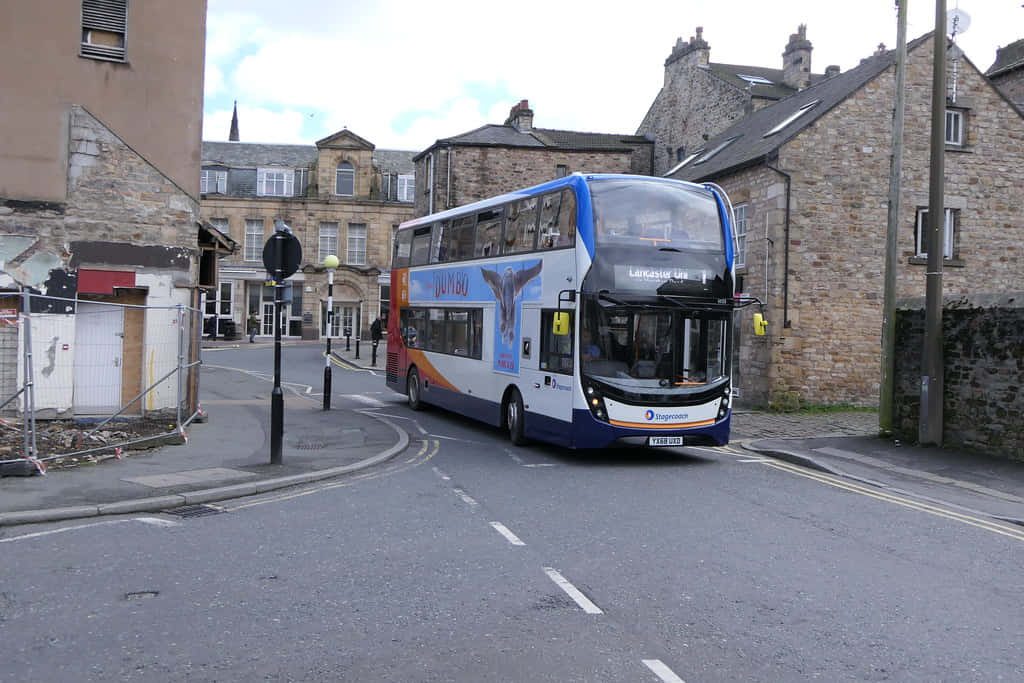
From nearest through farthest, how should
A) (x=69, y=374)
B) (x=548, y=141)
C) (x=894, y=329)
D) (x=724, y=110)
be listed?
(x=69, y=374), (x=894, y=329), (x=724, y=110), (x=548, y=141)

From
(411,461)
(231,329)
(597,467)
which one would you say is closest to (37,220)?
(411,461)

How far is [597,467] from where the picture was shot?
12.4m

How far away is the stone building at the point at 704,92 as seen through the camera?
33312mm

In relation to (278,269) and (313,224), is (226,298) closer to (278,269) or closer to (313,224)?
(313,224)

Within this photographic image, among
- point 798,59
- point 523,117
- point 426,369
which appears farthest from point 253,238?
point 426,369

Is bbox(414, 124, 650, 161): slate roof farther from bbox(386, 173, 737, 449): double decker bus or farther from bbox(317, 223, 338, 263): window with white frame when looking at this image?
bbox(386, 173, 737, 449): double decker bus

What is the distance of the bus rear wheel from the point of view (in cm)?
1414

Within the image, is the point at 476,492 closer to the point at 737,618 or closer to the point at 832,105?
the point at 737,618

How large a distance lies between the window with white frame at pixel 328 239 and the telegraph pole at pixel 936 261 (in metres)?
44.2

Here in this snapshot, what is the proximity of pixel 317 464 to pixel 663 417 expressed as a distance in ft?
15.6

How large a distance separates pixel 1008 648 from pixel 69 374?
13445 mm

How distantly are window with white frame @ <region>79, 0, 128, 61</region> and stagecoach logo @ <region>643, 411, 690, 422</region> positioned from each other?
10.4 m

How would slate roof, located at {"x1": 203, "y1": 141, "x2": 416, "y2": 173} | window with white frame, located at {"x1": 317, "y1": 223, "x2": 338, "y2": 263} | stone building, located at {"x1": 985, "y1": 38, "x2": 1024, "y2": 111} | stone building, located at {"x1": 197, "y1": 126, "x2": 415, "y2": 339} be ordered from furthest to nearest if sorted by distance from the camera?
1. slate roof, located at {"x1": 203, "y1": 141, "x2": 416, "y2": 173}
2. window with white frame, located at {"x1": 317, "y1": 223, "x2": 338, "y2": 263}
3. stone building, located at {"x1": 197, "y1": 126, "x2": 415, "y2": 339}
4. stone building, located at {"x1": 985, "y1": 38, "x2": 1024, "y2": 111}

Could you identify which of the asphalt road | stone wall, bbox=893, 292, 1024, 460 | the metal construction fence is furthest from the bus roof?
the metal construction fence
